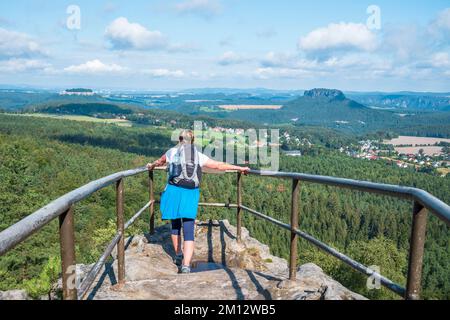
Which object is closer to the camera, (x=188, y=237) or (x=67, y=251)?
(x=67, y=251)

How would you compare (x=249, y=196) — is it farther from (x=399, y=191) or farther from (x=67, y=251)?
(x=67, y=251)

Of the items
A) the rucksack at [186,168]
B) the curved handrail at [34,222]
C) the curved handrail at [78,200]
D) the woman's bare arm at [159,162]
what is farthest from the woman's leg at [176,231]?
the curved handrail at [34,222]

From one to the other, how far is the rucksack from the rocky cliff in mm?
1090

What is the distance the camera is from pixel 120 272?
4.20m

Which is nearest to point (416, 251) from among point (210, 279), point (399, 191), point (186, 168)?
point (399, 191)

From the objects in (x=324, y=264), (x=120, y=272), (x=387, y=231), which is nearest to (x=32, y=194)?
(x=324, y=264)

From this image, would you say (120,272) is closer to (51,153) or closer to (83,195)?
(83,195)

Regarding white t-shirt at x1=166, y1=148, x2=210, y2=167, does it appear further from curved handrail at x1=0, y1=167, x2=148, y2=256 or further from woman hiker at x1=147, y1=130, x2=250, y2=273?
curved handrail at x1=0, y1=167, x2=148, y2=256

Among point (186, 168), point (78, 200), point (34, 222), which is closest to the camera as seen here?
point (34, 222)

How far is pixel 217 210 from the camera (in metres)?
55.1

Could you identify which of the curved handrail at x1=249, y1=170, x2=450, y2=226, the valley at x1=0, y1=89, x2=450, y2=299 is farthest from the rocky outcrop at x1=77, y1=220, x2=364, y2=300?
the valley at x1=0, y1=89, x2=450, y2=299

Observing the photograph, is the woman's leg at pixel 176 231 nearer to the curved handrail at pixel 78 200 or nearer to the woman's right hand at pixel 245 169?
the woman's right hand at pixel 245 169

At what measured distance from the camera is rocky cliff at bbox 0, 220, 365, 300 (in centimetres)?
388
